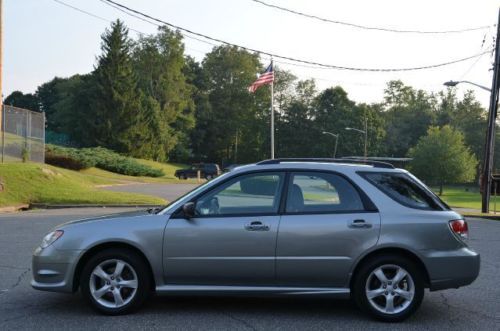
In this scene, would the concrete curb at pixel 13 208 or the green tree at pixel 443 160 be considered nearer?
the concrete curb at pixel 13 208

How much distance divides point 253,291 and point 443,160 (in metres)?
68.5

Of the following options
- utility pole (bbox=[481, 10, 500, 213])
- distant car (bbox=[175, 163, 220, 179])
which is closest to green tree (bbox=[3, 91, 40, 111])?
distant car (bbox=[175, 163, 220, 179])

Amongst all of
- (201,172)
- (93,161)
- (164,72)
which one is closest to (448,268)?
(93,161)

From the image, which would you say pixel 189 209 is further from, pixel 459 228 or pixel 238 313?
pixel 459 228

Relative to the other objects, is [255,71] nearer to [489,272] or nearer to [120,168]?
[120,168]

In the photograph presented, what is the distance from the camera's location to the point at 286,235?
5.43 meters

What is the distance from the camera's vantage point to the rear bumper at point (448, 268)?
5477mm

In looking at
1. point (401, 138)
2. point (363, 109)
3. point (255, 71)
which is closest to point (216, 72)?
point (255, 71)

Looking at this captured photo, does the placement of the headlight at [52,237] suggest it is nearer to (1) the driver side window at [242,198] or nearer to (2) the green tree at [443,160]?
(1) the driver side window at [242,198]

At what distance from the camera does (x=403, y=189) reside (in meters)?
5.76

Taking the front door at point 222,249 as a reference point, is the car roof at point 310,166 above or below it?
above

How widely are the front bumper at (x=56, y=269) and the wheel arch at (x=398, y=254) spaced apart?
2771mm

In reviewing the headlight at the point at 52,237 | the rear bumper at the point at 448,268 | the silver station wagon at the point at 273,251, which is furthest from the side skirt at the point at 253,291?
the headlight at the point at 52,237

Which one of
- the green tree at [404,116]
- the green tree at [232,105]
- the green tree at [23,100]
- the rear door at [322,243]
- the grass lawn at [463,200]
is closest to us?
the rear door at [322,243]
